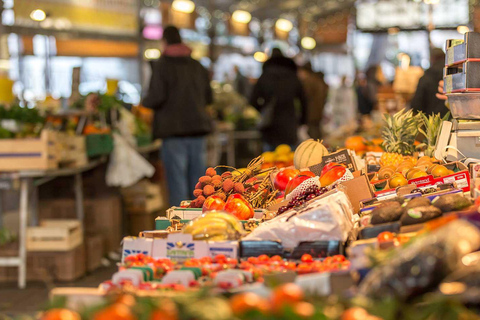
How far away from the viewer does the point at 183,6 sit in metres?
12.3

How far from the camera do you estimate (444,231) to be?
67.1 inches

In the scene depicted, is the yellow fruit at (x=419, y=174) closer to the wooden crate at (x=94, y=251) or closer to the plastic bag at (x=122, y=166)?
the wooden crate at (x=94, y=251)

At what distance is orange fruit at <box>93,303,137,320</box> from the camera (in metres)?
1.53

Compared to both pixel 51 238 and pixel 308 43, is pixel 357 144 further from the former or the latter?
pixel 308 43

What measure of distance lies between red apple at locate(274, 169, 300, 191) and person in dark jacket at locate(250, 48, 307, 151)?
477 cm

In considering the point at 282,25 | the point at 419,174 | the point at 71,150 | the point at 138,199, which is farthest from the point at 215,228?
the point at 282,25

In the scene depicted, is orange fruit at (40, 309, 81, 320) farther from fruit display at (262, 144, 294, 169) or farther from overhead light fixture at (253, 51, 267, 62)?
overhead light fixture at (253, 51, 267, 62)

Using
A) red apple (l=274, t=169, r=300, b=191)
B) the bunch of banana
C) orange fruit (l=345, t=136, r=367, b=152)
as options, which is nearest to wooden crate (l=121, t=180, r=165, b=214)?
orange fruit (l=345, t=136, r=367, b=152)

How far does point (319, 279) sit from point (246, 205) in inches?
47.7

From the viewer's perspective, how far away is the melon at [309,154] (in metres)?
4.01

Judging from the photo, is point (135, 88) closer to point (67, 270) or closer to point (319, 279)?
point (67, 270)

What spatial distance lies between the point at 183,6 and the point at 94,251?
22.6ft

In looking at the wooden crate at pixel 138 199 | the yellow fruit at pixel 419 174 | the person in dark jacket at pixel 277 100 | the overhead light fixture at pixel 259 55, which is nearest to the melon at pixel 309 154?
the yellow fruit at pixel 419 174

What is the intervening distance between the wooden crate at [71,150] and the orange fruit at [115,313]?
182 inches
